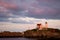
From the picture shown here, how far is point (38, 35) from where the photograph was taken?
116375 mm

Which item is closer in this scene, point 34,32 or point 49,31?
point 49,31

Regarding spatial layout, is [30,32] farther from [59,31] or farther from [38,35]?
[59,31]

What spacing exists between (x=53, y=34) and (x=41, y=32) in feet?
20.5

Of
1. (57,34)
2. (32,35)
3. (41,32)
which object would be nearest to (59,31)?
(57,34)

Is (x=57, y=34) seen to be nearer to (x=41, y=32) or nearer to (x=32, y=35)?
(x=41, y=32)

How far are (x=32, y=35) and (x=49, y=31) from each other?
16242 mm

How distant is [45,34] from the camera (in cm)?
→ 11225

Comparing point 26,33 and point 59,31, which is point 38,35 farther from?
point 59,31

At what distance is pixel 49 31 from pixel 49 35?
7607mm

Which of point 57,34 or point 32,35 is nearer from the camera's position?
point 57,34

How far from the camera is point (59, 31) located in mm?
107000

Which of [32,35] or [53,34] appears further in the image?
[32,35]

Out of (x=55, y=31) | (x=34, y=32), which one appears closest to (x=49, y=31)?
(x=55, y=31)

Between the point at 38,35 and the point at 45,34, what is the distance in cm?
540
